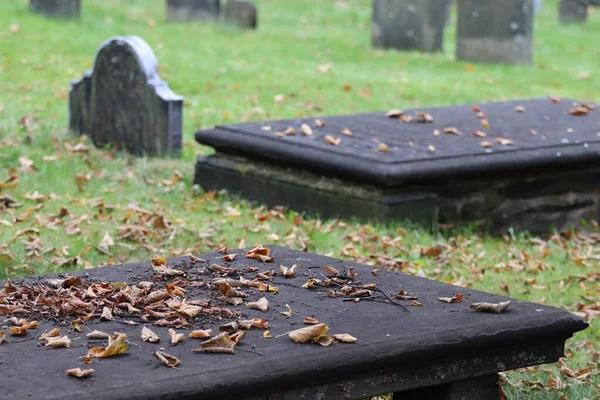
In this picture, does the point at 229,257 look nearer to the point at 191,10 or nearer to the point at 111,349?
the point at 111,349

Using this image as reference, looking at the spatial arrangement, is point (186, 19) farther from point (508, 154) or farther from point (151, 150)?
point (508, 154)

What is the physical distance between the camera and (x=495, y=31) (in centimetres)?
1538

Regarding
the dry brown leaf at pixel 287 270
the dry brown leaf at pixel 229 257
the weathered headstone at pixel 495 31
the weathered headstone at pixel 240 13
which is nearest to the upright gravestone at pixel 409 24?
the weathered headstone at pixel 495 31

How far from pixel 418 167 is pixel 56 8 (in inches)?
377

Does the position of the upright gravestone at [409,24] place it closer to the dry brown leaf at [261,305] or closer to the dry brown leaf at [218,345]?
the dry brown leaf at [261,305]

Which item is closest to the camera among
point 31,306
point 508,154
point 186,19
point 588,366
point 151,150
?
point 31,306

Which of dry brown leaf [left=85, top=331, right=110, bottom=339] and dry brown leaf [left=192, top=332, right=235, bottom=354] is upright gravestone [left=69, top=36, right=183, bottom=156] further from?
dry brown leaf [left=192, top=332, right=235, bottom=354]

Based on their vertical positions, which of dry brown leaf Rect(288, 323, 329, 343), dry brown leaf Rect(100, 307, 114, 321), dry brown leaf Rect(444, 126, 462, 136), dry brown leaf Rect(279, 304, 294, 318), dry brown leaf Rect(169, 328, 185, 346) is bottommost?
dry brown leaf Rect(444, 126, 462, 136)

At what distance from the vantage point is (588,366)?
16.2ft

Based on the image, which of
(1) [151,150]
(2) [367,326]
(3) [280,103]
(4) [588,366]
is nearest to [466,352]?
(2) [367,326]

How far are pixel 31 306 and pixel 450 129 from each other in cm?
501

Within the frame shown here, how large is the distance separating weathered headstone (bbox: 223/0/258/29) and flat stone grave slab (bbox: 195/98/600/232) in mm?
8880

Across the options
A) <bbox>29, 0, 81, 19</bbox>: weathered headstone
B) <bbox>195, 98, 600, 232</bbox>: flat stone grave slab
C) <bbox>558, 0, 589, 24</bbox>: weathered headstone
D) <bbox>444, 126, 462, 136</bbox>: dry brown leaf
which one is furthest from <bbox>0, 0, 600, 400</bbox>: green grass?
<bbox>558, 0, 589, 24</bbox>: weathered headstone

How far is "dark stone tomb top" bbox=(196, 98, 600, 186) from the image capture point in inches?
A: 280
